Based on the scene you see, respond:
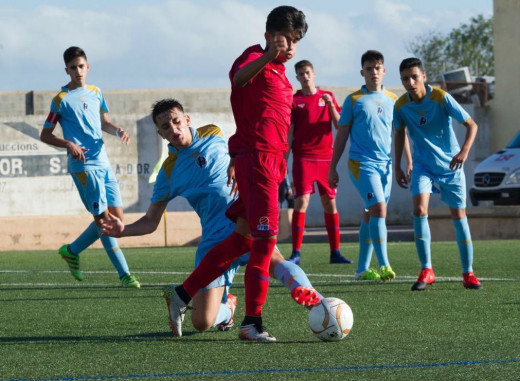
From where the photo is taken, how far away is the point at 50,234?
19.1 m

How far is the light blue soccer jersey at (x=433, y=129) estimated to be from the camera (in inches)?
338

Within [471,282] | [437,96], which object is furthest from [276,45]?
[471,282]

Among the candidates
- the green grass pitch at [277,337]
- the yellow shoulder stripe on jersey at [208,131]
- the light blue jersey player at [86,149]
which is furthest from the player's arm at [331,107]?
the yellow shoulder stripe on jersey at [208,131]

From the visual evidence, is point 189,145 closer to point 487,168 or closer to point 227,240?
point 227,240

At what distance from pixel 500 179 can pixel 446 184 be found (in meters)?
11.6

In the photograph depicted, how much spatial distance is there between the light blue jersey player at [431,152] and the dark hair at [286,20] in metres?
3.23

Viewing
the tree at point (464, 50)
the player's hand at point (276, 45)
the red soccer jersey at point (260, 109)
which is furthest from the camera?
the tree at point (464, 50)

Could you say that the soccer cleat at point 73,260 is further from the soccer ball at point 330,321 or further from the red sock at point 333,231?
the soccer ball at point 330,321

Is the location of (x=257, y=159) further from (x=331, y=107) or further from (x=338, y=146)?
(x=331, y=107)

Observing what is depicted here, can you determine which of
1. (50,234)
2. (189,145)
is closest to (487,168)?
(50,234)

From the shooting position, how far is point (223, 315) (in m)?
6.06

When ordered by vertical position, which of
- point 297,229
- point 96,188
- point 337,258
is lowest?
point 337,258

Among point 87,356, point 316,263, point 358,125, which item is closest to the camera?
point 87,356

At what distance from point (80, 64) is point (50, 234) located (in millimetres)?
10219
